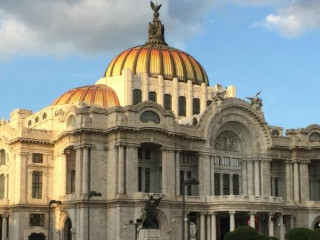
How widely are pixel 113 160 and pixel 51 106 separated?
1688 centimetres

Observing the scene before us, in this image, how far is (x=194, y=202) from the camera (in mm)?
79438

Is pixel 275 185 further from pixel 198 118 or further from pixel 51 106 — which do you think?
pixel 51 106

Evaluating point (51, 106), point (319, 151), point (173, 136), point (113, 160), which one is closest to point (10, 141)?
point (51, 106)

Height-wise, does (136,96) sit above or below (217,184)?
above

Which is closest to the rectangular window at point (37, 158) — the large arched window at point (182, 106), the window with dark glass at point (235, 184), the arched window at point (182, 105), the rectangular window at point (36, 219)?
the rectangular window at point (36, 219)

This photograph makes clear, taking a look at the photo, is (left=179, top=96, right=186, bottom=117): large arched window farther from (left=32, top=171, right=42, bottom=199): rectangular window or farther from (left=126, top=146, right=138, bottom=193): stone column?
(left=32, top=171, right=42, bottom=199): rectangular window

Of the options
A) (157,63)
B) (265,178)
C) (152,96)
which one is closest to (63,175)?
(152,96)

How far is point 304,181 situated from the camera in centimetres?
9031

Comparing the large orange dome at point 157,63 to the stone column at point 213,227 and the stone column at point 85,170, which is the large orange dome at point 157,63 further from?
the stone column at point 213,227

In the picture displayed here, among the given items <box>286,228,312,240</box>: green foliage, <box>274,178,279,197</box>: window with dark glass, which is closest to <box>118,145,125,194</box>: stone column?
<box>286,228,312,240</box>: green foliage

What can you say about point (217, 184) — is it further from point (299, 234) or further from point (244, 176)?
point (299, 234)

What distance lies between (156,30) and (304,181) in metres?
33.8

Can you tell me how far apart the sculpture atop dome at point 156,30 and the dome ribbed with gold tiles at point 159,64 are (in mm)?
3806

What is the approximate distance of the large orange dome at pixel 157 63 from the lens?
94.1m
